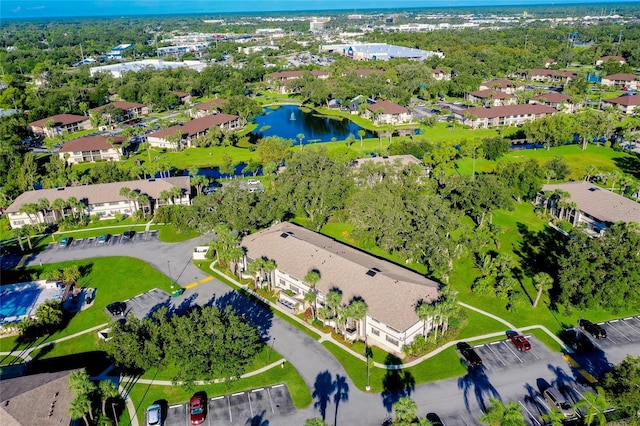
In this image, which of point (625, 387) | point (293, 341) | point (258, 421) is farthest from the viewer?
point (293, 341)

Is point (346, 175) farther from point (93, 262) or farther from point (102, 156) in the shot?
point (102, 156)

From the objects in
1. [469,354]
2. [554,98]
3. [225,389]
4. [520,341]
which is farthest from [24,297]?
[554,98]

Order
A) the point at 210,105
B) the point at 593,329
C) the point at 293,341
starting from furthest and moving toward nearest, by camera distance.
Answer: the point at 210,105
the point at 293,341
the point at 593,329

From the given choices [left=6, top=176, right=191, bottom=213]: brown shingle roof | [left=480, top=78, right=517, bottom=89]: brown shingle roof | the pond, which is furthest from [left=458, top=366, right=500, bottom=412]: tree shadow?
[left=480, top=78, right=517, bottom=89]: brown shingle roof

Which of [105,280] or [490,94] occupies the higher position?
[490,94]

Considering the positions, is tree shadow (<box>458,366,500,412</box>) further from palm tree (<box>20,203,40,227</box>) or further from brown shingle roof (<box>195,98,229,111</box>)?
brown shingle roof (<box>195,98,229,111</box>)

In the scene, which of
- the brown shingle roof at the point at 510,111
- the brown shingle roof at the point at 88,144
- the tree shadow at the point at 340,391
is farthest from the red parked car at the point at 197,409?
the brown shingle roof at the point at 510,111

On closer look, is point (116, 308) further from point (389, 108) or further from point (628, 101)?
point (628, 101)

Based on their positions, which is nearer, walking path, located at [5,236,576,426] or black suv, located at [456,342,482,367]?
walking path, located at [5,236,576,426]
